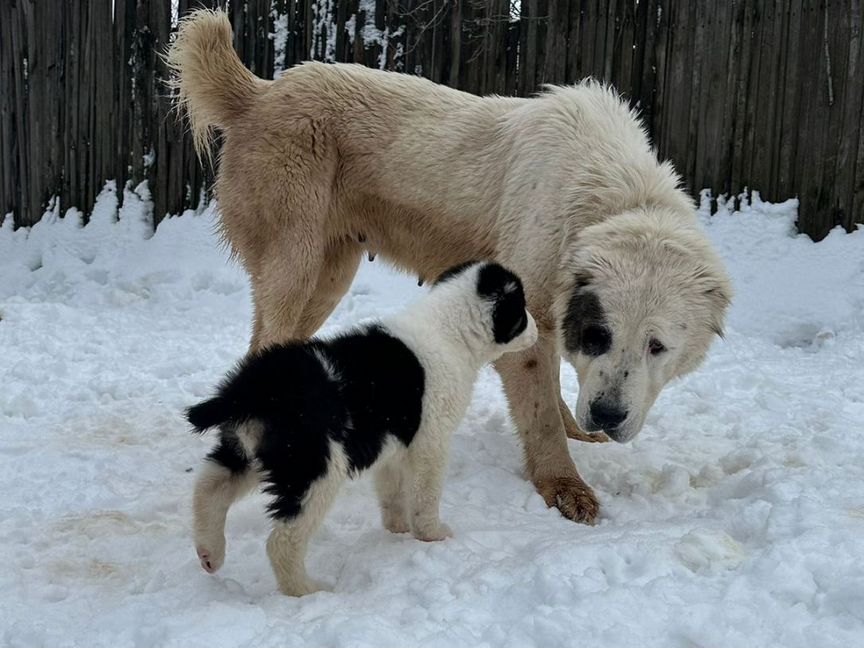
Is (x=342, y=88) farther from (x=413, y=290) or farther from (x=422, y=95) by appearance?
(x=413, y=290)

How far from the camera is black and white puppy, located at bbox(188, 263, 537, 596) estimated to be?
9.93 feet

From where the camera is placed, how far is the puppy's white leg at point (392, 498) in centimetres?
368

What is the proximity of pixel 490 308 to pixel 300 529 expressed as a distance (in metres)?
1.26

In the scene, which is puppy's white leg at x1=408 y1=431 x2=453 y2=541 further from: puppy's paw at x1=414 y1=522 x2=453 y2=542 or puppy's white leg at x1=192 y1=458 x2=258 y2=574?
puppy's white leg at x1=192 y1=458 x2=258 y2=574

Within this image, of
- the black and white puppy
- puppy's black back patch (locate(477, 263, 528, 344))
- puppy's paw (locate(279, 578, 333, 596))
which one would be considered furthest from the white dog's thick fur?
puppy's paw (locate(279, 578, 333, 596))

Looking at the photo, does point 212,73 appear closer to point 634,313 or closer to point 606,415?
point 634,313

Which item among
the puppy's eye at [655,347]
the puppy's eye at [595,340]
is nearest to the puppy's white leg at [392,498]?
the puppy's eye at [595,340]

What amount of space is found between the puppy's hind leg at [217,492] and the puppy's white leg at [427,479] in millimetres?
634

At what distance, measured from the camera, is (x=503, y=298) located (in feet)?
12.3

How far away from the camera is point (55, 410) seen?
5.43m

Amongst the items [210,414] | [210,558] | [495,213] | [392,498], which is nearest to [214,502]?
[210,558]

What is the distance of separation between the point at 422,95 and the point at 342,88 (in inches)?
19.4

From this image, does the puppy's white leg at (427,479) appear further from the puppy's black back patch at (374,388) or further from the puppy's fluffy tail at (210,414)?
the puppy's fluffy tail at (210,414)

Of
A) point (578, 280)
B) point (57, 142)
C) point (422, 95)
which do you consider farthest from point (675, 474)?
point (57, 142)
